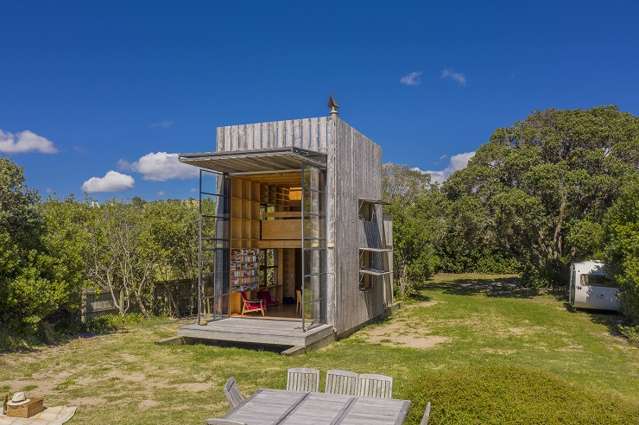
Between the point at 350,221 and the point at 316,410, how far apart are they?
8.70 m

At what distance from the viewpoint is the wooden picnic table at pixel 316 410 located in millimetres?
4133

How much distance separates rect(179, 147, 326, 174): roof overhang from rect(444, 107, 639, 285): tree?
11158 millimetres

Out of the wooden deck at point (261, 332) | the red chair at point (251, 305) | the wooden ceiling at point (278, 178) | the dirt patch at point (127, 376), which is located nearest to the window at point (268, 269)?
the red chair at point (251, 305)

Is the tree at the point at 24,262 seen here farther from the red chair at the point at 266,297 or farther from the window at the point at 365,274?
the window at the point at 365,274

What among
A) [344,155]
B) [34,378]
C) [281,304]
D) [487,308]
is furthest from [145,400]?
[487,308]

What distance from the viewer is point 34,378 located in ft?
26.9

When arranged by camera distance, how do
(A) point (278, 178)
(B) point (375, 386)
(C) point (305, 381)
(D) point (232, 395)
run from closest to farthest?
(D) point (232, 395) < (B) point (375, 386) < (C) point (305, 381) < (A) point (278, 178)

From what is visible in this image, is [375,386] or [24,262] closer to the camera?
[375,386]

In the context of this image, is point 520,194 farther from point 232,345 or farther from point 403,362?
point 232,345

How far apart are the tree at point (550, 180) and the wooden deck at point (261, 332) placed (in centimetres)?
1177

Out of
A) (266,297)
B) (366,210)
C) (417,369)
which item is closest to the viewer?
(417,369)

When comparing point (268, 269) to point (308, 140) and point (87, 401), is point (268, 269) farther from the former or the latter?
point (87, 401)

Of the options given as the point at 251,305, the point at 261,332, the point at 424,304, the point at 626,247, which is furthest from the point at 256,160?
the point at 424,304

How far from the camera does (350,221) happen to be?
12.9m
